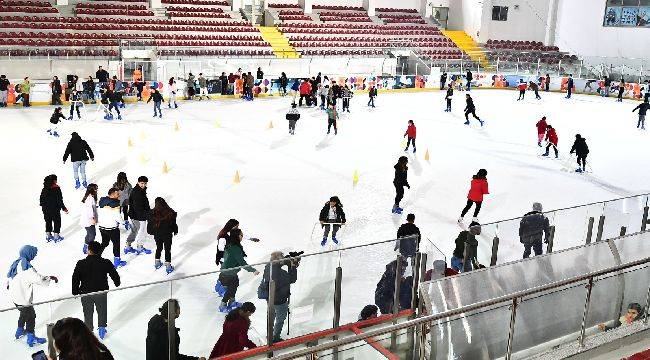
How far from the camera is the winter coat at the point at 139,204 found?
9945mm

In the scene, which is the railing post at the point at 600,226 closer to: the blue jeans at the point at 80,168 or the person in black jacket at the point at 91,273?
the person in black jacket at the point at 91,273

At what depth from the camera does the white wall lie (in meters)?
40.0

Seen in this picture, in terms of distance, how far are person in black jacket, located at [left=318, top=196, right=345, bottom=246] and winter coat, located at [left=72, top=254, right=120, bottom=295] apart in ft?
14.0

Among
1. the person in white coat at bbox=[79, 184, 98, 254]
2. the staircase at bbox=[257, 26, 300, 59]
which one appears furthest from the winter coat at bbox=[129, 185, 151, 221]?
the staircase at bbox=[257, 26, 300, 59]

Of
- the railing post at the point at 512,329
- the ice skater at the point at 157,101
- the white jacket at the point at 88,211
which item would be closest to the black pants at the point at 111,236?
the white jacket at the point at 88,211

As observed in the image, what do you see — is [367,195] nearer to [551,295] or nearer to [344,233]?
[344,233]

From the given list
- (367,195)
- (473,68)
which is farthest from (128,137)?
(473,68)

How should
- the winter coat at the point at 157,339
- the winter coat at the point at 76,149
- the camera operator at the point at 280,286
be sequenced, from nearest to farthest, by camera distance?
the winter coat at the point at 157,339, the camera operator at the point at 280,286, the winter coat at the point at 76,149

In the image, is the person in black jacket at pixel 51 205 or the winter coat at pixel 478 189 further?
the winter coat at pixel 478 189

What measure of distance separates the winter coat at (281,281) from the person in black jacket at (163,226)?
3013 mm

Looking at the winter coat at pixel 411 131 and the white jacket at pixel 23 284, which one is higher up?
the winter coat at pixel 411 131

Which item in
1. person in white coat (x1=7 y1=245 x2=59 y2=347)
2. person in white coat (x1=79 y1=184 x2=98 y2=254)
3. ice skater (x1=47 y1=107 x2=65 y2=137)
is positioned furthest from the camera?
ice skater (x1=47 y1=107 x2=65 y2=137)

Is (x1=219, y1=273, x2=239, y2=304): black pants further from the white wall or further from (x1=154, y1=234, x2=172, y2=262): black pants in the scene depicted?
the white wall

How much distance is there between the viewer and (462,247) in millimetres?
8656
